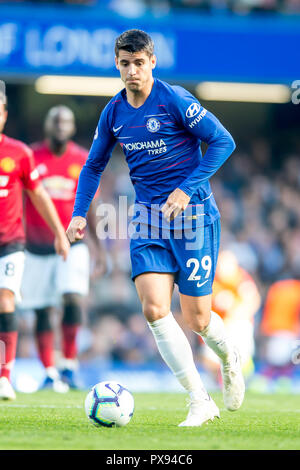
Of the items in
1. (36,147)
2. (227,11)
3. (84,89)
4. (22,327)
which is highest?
(227,11)

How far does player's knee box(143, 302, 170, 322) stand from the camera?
5.25m

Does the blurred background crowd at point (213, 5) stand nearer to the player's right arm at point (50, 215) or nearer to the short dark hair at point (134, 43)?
the player's right arm at point (50, 215)

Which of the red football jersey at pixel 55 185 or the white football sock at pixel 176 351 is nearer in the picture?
the white football sock at pixel 176 351

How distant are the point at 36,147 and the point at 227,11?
642 cm

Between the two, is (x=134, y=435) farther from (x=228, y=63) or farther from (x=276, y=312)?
(x=228, y=63)

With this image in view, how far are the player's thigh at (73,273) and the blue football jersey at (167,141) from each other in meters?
3.34

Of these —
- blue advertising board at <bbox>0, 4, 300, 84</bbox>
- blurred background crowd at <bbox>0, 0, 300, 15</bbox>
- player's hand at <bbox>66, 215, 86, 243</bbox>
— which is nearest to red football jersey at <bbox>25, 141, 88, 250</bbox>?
player's hand at <bbox>66, 215, 86, 243</bbox>

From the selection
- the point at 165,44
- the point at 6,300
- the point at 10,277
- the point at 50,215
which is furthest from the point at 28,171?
the point at 165,44

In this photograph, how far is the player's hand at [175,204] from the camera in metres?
5.05

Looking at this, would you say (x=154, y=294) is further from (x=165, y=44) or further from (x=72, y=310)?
(x=165, y=44)

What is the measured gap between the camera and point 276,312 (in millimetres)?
12188

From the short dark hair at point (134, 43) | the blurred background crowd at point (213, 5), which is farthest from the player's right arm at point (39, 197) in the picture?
A: the blurred background crowd at point (213, 5)

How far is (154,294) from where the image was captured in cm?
524
